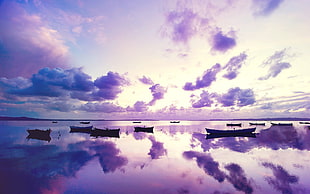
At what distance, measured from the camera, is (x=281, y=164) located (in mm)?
22109

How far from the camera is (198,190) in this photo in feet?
47.0

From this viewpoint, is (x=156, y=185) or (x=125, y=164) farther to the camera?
(x=125, y=164)

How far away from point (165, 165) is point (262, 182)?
10257 mm

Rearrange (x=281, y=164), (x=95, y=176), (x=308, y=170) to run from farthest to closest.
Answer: (x=281, y=164), (x=308, y=170), (x=95, y=176)

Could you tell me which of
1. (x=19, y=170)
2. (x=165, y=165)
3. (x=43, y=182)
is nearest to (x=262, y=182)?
(x=165, y=165)

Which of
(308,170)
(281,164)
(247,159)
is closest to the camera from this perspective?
(308,170)

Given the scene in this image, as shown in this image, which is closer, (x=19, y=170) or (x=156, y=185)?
(x=156, y=185)

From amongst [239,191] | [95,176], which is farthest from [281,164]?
[95,176]

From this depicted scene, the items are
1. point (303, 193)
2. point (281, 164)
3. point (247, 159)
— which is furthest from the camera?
point (247, 159)

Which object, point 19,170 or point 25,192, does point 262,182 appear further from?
point 19,170

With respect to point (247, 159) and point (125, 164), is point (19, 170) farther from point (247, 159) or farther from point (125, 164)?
point (247, 159)

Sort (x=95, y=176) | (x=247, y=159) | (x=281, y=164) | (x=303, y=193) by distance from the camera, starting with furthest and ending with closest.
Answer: (x=247, y=159)
(x=281, y=164)
(x=95, y=176)
(x=303, y=193)

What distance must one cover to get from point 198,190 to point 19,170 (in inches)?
728

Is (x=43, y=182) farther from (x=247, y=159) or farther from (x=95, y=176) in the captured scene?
(x=247, y=159)
